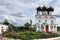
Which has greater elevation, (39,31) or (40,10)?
(40,10)

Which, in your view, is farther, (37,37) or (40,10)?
(40,10)

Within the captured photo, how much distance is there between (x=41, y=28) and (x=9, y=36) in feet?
10.0

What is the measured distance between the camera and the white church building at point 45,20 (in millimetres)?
15508

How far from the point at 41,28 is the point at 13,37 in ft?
9.86

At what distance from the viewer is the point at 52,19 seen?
50.3 ft

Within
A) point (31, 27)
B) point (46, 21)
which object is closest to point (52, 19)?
point (46, 21)

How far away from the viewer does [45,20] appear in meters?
15.8

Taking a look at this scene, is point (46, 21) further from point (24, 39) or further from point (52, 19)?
point (24, 39)

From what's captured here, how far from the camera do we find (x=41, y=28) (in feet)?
52.6

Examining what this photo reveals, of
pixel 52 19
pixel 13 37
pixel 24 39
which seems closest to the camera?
pixel 24 39

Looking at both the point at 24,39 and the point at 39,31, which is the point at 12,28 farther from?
Result: the point at 24,39

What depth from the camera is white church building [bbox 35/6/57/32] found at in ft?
50.9

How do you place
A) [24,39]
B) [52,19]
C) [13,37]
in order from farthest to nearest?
[52,19] < [13,37] < [24,39]

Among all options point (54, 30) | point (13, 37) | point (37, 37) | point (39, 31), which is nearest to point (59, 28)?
point (54, 30)
